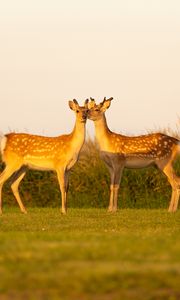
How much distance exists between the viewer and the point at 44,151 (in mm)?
21250

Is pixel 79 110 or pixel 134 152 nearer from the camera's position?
pixel 79 110

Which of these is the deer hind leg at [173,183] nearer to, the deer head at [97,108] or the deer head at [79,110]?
the deer head at [97,108]

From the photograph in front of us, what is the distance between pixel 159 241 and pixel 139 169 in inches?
599

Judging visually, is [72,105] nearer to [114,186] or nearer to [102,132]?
[102,132]

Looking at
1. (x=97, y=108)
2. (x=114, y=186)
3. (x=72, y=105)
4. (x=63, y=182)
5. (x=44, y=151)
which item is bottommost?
(x=114, y=186)

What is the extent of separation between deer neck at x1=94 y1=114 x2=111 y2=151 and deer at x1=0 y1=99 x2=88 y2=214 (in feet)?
3.24

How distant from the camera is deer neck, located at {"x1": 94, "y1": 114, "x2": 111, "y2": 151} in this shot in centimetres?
2234

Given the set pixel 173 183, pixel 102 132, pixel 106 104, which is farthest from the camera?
pixel 106 104

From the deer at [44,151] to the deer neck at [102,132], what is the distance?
988mm

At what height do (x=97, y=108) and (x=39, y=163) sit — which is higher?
(x=97, y=108)

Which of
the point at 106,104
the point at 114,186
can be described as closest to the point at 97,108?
the point at 106,104

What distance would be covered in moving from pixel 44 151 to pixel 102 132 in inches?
73.5

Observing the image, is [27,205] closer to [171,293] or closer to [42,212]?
[42,212]

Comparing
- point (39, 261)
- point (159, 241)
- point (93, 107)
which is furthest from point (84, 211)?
point (39, 261)
